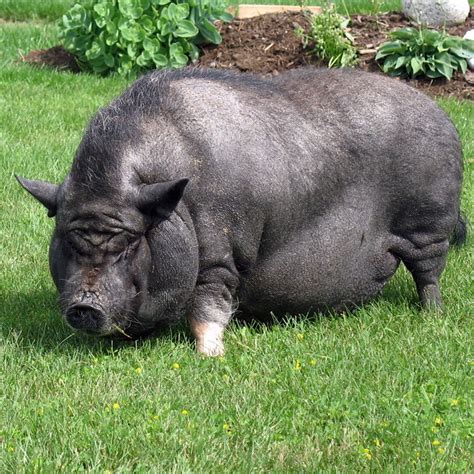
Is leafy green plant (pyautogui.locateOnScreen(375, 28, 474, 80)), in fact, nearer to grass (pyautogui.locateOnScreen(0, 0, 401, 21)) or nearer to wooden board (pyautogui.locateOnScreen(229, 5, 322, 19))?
wooden board (pyautogui.locateOnScreen(229, 5, 322, 19))

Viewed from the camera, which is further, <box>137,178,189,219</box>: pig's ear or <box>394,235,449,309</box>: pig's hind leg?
<box>394,235,449,309</box>: pig's hind leg

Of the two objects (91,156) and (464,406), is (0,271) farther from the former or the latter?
(464,406)

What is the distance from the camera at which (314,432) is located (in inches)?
183

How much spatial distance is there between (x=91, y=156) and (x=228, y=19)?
6833 mm

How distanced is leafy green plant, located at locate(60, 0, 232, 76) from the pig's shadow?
18.0 ft

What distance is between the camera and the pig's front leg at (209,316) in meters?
5.62

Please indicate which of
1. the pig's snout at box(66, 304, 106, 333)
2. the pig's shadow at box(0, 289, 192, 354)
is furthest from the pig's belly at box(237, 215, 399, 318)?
the pig's snout at box(66, 304, 106, 333)

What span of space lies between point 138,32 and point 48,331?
6024 mm

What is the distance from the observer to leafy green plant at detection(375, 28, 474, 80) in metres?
11.2

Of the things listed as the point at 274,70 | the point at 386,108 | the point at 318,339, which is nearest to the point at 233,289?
the point at 318,339

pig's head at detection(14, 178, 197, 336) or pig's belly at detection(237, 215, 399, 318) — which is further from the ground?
pig's head at detection(14, 178, 197, 336)


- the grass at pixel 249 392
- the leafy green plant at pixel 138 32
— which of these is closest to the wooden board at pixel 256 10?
the leafy green plant at pixel 138 32

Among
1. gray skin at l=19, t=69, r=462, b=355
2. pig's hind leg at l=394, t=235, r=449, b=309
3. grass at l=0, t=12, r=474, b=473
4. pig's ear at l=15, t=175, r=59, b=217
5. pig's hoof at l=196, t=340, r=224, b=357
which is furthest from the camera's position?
pig's hind leg at l=394, t=235, r=449, b=309

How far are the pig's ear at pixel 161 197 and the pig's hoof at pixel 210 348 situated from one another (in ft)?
2.46
